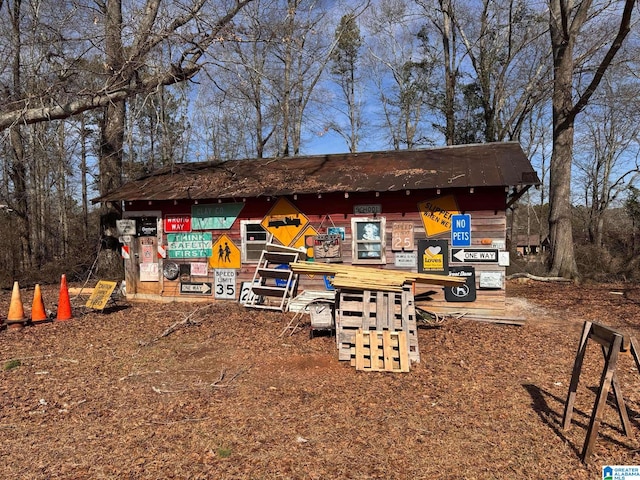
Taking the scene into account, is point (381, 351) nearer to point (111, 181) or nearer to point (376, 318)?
point (376, 318)

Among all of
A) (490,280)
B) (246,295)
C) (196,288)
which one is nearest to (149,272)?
(196,288)

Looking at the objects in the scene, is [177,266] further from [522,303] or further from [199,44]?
[522,303]

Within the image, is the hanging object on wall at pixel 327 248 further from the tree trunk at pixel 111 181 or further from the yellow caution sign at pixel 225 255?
the tree trunk at pixel 111 181

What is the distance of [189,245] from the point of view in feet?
37.8

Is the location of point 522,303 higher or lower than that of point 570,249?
lower

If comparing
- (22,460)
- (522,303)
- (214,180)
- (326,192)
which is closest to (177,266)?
(214,180)

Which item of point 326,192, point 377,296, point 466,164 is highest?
point 466,164

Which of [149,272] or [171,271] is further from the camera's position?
[149,272]

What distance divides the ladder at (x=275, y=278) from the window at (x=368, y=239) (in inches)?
55.3

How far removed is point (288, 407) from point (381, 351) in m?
1.99

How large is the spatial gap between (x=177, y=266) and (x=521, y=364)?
8937 millimetres

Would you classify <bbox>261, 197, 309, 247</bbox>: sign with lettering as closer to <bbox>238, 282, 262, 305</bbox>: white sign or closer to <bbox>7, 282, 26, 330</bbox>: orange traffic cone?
<bbox>238, 282, 262, 305</bbox>: white sign

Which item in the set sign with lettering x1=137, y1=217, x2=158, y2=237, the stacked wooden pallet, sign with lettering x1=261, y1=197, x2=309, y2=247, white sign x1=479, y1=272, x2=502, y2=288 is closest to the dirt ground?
the stacked wooden pallet

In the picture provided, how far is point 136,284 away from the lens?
1199 centimetres
